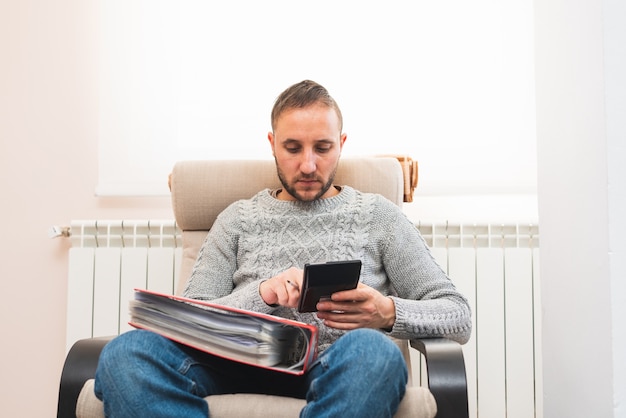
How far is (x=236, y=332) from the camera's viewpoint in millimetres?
971

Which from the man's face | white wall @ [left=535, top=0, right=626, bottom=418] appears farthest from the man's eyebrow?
white wall @ [left=535, top=0, right=626, bottom=418]

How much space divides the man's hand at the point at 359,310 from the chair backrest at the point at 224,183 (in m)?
0.45

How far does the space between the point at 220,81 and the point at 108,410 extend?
1.23m

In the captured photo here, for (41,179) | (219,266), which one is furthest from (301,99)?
(41,179)

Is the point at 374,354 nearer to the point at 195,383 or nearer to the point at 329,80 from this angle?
the point at 195,383

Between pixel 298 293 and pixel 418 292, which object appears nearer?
pixel 298 293

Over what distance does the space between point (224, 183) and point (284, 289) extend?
0.49 m

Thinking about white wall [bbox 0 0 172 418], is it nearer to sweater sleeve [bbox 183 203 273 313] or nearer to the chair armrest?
sweater sleeve [bbox 183 203 273 313]

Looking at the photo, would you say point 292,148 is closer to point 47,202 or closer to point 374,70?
point 374,70

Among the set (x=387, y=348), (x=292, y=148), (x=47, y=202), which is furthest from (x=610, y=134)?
(x=47, y=202)

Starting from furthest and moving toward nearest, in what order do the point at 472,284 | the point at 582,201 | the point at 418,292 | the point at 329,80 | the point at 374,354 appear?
the point at 329,80 → the point at 472,284 → the point at 418,292 → the point at 582,201 → the point at 374,354

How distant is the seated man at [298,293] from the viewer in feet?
3.00

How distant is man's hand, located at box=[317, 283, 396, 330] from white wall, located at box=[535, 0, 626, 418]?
1.04 feet

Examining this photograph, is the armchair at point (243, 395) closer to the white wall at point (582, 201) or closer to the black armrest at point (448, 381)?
the black armrest at point (448, 381)
